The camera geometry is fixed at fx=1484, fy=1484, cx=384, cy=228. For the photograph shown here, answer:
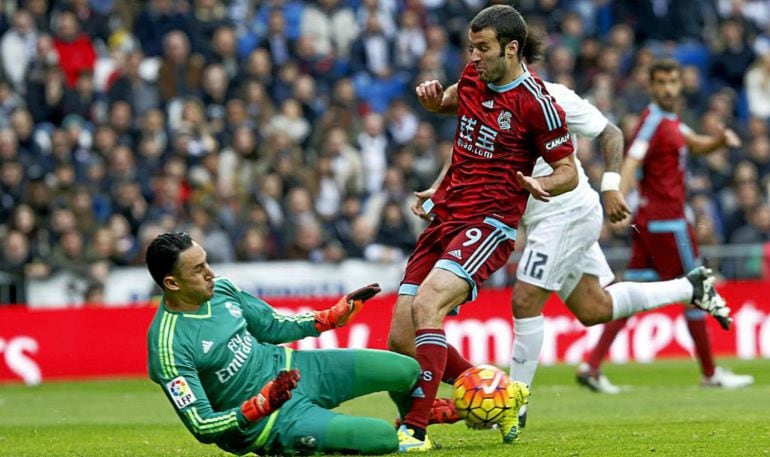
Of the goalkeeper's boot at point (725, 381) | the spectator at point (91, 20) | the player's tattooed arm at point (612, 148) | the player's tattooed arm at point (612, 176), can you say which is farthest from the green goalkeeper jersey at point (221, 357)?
the spectator at point (91, 20)

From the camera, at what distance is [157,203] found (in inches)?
761

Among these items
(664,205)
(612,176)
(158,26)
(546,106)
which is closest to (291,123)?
(158,26)

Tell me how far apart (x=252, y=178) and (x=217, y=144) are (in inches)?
26.4

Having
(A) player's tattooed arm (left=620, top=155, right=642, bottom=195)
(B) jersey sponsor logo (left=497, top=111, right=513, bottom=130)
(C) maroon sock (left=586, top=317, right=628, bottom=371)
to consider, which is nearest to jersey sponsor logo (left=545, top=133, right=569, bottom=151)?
(B) jersey sponsor logo (left=497, top=111, right=513, bottom=130)

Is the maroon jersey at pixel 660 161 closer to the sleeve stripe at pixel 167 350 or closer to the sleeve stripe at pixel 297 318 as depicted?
the sleeve stripe at pixel 297 318

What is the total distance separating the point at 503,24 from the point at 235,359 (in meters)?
2.60

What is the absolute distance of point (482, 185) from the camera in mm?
9273

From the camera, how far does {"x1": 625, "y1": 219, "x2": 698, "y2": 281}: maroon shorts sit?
45.8ft

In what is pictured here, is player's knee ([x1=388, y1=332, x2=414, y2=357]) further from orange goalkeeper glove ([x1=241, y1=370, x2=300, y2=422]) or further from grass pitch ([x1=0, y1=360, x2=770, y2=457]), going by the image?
orange goalkeeper glove ([x1=241, y1=370, x2=300, y2=422])

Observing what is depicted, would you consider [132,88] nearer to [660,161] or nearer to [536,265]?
[660,161]

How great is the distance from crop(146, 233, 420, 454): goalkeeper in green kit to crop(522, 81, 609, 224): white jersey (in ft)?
6.91

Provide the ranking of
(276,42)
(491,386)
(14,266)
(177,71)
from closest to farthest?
1. (491,386)
2. (14,266)
3. (177,71)
4. (276,42)

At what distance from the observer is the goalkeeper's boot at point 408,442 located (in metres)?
8.54

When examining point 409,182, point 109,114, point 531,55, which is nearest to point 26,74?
point 109,114
